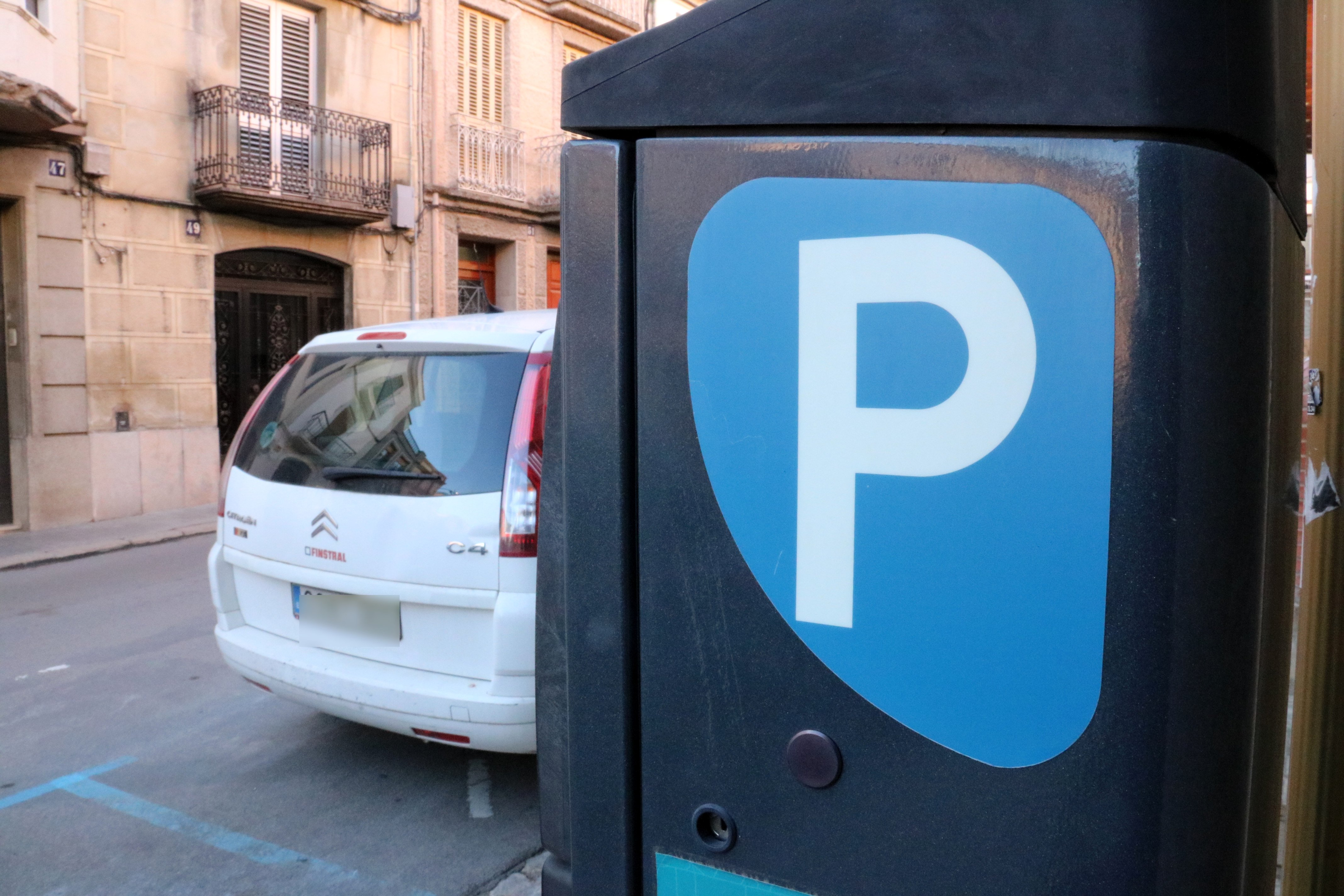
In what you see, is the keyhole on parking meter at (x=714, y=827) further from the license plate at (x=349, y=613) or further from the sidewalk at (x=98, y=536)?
the sidewalk at (x=98, y=536)

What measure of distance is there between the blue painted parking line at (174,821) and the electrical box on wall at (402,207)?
38.3 ft

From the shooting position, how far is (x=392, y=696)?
3.44 metres

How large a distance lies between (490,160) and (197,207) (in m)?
5.60

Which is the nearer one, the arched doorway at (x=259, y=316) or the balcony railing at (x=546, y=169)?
the arched doorway at (x=259, y=316)

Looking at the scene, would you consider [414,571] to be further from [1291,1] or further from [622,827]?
[1291,1]

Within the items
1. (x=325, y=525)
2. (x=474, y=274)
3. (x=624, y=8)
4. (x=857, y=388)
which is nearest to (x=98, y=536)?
(x=325, y=525)

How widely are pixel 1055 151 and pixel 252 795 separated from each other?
12.2 ft

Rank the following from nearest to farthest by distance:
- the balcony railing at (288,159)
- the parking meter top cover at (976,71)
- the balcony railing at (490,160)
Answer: the parking meter top cover at (976,71), the balcony railing at (288,159), the balcony railing at (490,160)

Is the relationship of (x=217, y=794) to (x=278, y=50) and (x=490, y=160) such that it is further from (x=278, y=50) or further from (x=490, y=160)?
(x=490, y=160)

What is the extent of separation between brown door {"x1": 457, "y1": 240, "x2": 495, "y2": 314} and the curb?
7037 millimetres

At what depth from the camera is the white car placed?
3344 mm

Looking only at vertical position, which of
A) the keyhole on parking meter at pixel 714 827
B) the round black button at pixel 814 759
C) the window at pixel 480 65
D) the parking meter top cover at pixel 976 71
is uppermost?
the window at pixel 480 65

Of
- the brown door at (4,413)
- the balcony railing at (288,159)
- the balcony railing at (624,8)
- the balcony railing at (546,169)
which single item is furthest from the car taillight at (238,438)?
the balcony railing at (624,8)

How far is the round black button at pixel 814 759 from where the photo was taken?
1.20 metres
